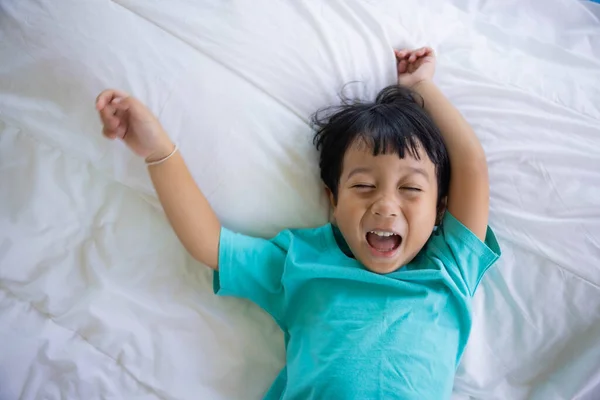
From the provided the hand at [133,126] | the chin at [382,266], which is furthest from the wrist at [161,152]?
the chin at [382,266]

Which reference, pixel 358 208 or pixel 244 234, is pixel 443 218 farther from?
pixel 244 234

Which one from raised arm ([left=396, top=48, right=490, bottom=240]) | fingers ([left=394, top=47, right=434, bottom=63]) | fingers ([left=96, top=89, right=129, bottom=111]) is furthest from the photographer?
fingers ([left=394, top=47, right=434, bottom=63])

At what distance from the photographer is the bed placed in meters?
0.91

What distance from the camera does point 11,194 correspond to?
0.96 m

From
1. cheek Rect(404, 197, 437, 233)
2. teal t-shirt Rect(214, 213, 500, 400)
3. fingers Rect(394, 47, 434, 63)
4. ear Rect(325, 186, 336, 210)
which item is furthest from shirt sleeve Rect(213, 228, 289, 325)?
fingers Rect(394, 47, 434, 63)

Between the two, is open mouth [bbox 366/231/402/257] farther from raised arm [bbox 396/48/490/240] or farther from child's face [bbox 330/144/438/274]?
raised arm [bbox 396/48/490/240]

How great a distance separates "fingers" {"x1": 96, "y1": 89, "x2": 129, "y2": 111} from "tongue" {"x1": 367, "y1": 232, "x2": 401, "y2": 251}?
1.63 feet

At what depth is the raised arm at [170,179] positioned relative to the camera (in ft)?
2.83

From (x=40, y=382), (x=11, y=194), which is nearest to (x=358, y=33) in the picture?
(x=11, y=194)

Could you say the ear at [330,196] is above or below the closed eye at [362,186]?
below

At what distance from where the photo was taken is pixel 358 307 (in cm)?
90

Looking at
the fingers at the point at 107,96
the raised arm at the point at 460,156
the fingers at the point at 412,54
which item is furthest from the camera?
the fingers at the point at 412,54

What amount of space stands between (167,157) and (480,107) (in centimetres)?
64

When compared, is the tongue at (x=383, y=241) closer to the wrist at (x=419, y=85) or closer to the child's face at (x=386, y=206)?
the child's face at (x=386, y=206)
